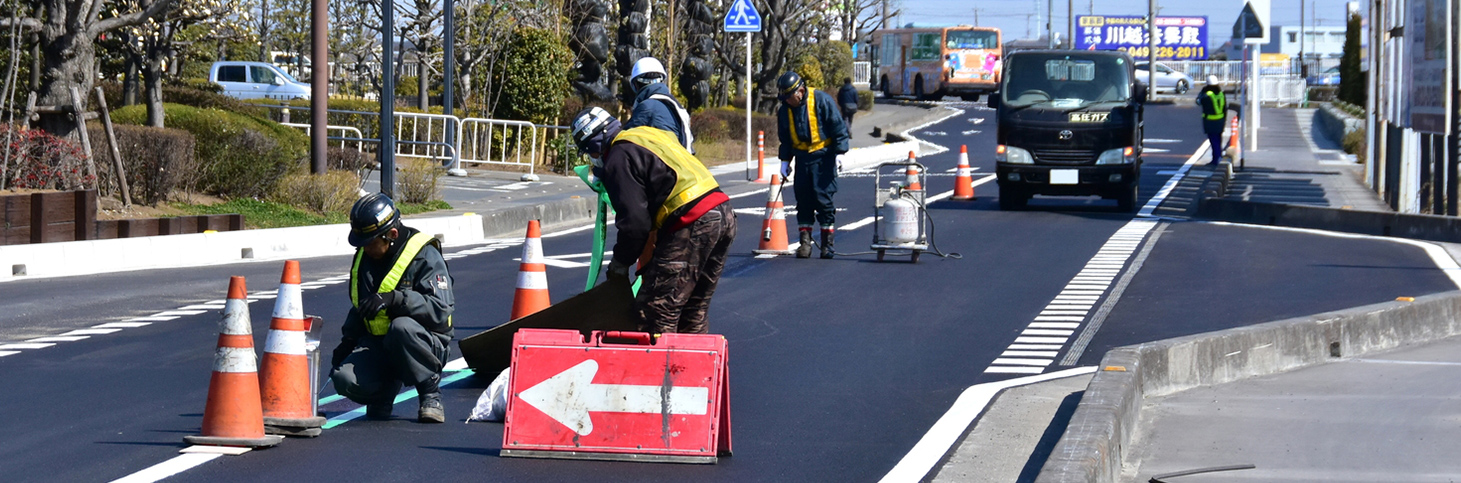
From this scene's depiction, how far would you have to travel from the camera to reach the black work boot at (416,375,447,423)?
7254 millimetres

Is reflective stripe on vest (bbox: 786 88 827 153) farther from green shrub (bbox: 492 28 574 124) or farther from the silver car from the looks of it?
the silver car

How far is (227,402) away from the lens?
6590 millimetres

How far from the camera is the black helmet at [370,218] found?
682 centimetres

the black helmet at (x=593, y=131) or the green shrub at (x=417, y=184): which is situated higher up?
the black helmet at (x=593, y=131)

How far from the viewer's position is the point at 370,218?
6.82 metres

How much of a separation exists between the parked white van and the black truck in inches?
982

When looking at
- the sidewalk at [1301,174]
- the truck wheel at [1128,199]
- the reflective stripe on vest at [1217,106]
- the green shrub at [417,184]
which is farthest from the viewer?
the reflective stripe on vest at [1217,106]

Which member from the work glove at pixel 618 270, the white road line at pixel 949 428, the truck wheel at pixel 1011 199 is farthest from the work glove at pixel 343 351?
the truck wheel at pixel 1011 199

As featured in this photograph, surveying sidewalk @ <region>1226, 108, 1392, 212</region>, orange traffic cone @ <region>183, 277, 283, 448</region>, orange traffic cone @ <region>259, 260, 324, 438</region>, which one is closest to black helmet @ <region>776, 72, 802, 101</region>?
orange traffic cone @ <region>259, 260, 324, 438</region>

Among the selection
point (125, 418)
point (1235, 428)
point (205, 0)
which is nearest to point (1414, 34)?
point (1235, 428)

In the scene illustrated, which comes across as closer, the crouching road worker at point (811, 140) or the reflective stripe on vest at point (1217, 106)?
the crouching road worker at point (811, 140)

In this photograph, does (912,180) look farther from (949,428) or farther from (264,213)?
(949,428)

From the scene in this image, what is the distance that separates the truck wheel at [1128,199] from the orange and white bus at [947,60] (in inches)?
1525

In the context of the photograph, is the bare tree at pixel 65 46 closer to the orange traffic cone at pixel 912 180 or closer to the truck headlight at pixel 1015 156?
the orange traffic cone at pixel 912 180
